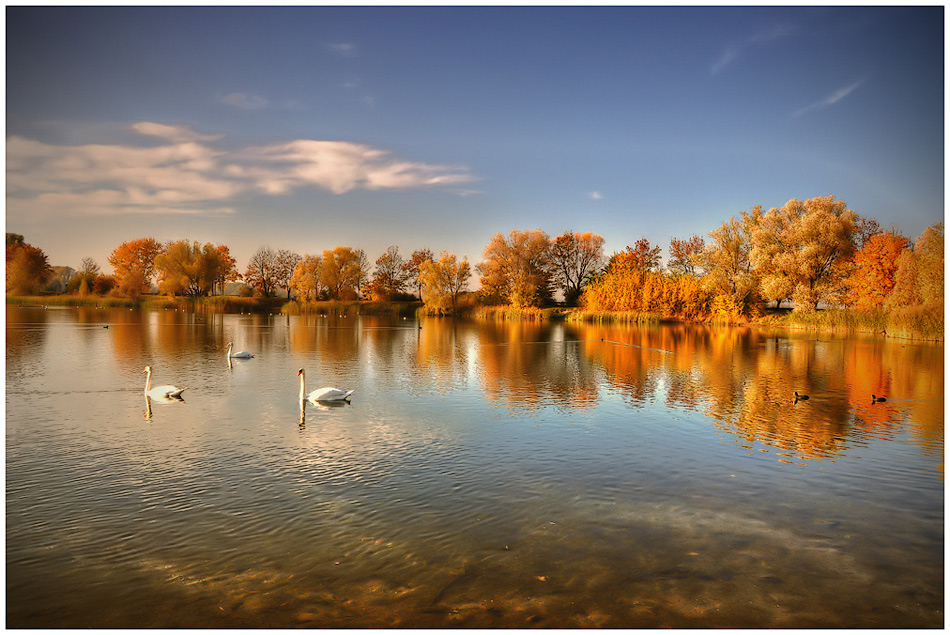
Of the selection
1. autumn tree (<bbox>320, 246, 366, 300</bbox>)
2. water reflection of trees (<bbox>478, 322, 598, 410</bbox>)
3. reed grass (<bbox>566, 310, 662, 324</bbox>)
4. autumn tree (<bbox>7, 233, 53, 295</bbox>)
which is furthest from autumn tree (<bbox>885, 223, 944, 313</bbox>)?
autumn tree (<bbox>7, 233, 53, 295</bbox>)

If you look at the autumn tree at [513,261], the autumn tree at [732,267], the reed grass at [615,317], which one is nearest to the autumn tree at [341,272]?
the autumn tree at [513,261]

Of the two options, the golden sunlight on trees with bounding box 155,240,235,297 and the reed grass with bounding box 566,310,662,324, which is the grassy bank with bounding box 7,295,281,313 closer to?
the golden sunlight on trees with bounding box 155,240,235,297

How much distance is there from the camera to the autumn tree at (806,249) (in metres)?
51.8

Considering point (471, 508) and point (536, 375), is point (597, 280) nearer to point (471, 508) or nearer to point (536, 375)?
point (536, 375)

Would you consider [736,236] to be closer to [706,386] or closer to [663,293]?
[663,293]

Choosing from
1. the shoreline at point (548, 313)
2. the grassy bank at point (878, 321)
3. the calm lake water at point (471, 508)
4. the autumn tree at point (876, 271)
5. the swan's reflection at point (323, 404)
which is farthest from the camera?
the autumn tree at point (876, 271)

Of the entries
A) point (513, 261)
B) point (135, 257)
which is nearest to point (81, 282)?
point (135, 257)

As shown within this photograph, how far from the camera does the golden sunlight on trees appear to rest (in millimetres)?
80000

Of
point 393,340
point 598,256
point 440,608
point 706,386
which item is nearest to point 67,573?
point 440,608

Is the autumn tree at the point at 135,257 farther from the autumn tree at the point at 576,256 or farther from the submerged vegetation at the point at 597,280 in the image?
the autumn tree at the point at 576,256

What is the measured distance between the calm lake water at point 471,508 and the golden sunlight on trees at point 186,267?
6975 cm

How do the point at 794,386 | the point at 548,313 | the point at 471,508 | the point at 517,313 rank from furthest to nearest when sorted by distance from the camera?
the point at 517,313 < the point at 548,313 < the point at 794,386 < the point at 471,508

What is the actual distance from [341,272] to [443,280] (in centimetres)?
1770

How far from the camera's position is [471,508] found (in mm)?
7805
